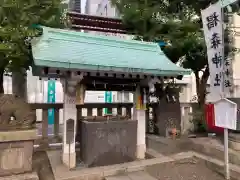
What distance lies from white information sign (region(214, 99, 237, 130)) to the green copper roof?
133 centimetres

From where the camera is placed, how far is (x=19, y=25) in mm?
5738

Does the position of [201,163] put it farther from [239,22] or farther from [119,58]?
[239,22]

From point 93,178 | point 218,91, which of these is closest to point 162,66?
point 218,91

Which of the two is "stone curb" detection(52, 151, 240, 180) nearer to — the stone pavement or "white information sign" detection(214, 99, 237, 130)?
→ the stone pavement

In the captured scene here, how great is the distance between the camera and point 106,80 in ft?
19.9

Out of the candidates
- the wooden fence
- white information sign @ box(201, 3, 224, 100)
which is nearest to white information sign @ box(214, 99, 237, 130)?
white information sign @ box(201, 3, 224, 100)

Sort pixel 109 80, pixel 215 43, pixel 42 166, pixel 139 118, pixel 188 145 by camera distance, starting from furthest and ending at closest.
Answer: pixel 188 145 → pixel 139 118 → pixel 109 80 → pixel 42 166 → pixel 215 43

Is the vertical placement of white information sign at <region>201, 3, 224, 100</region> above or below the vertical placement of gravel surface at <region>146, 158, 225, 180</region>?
above

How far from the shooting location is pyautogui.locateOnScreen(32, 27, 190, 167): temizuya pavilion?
4844 mm

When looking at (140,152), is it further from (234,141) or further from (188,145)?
(234,141)

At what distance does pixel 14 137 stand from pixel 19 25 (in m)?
3.09

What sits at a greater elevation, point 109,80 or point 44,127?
point 109,80

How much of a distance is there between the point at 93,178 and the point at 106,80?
2.66 meters

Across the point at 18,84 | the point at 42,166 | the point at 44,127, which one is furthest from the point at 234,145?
the point at 18,84
